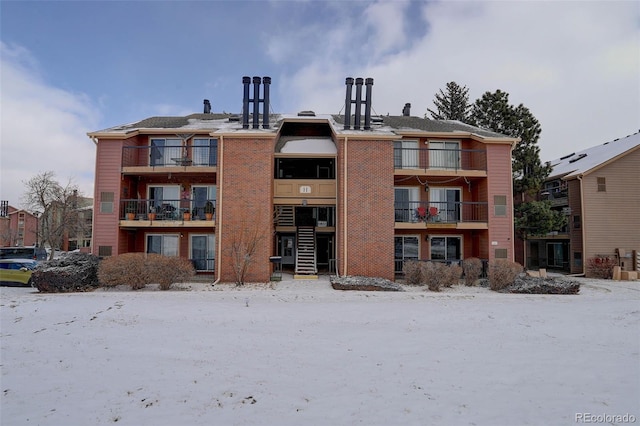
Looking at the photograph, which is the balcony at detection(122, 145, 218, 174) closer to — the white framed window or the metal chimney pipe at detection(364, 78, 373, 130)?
the metal chimney pipe at detection(364, 78, 373, 130)

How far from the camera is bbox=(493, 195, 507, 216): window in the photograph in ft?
61.1

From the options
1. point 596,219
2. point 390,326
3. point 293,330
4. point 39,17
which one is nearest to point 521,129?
point 596,219

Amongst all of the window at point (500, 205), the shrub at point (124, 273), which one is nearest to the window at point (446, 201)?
the window at point (500, 205)

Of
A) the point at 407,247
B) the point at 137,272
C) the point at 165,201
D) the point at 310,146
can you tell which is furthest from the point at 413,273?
the point at 165,201

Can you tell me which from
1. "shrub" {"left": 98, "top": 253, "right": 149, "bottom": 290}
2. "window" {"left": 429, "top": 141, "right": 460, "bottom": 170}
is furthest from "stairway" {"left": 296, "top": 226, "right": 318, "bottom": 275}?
"window" {"left": 429, "top": 141, "right": 460, "bottom": 170}

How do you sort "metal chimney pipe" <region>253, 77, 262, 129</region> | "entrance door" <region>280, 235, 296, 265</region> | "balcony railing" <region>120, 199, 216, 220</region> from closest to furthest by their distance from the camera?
"balcony railing" <region>120, 199, 216, 220</region> < "metal chimney pipe" <region>253, 77, 262, 129</region> < "entrance door" <region>280, 235, 296, 265</region>

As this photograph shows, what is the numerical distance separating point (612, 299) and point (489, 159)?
852 centimetres

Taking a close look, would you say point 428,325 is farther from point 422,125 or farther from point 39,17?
point 39,17

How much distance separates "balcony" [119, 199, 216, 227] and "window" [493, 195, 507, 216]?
49.2 feet

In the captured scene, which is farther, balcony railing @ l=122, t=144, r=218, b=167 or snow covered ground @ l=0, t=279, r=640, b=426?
balcony railing @ l=122, t=144, r=218, b=167

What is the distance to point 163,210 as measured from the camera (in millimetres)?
18531

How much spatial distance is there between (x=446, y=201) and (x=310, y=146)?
856 cm

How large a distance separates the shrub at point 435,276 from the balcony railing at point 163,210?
10.8 metres

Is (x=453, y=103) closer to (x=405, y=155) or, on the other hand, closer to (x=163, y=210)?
(x=405, y=155)
